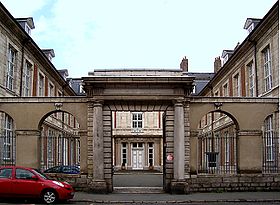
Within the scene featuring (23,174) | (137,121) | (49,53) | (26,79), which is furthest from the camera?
(137,121)

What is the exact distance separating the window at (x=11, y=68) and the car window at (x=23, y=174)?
1001 cm

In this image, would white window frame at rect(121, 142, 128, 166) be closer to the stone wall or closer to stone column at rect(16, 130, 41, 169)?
stone column at rect(16, 130, 41, 169)

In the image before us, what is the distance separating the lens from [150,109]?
21.8m

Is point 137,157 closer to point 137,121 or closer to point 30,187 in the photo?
point 137,121

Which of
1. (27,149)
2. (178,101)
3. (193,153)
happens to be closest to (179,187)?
(193,153)

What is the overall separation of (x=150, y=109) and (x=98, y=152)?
320 centimetres

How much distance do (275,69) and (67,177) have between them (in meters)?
12.4

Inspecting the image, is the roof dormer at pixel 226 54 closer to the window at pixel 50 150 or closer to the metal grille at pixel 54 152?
the metal grille at pixel 54 152

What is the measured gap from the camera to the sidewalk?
18.1 metres

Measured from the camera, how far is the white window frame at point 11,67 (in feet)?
85.4

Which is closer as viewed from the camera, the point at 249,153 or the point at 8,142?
the point at 249,153

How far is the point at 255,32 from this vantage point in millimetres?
27500

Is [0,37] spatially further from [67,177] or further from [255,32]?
[255,32]

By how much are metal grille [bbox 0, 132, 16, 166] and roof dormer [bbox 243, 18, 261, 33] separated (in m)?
17.3
